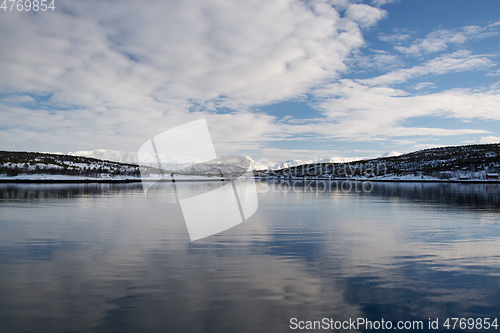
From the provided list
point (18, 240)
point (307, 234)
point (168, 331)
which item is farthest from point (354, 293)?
point (18, 240)

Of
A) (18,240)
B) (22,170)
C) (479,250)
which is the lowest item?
(479,250)

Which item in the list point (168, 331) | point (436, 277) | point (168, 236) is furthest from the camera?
point (168, 236)

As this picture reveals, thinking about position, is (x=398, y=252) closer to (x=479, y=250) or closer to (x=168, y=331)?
(x=479, y=250)

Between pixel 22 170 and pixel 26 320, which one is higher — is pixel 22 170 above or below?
above

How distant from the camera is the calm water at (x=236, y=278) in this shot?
6.32m

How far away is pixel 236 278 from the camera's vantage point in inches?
337

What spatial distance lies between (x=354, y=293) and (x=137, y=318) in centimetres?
532

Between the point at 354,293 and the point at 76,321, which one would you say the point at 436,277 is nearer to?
the point at 354,293

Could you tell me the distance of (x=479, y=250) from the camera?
11930 mm

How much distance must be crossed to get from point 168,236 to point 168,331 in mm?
9278

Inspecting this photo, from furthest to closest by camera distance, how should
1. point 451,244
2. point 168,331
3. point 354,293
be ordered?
point 451,244 < point 354,293 < point 168,331

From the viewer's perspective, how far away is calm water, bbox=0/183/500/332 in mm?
6324

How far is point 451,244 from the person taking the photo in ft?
42.3

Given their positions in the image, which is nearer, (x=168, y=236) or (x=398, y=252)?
(x=398, y=252)
